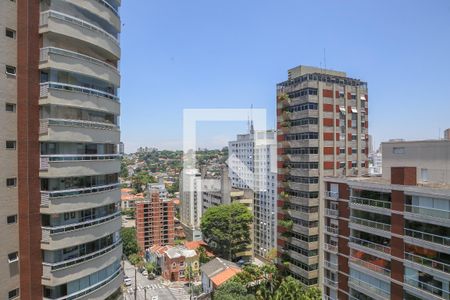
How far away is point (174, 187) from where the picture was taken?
13525cm

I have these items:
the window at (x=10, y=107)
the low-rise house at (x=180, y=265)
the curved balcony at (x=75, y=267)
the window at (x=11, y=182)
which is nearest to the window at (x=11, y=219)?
the window at (x=11, y=182)

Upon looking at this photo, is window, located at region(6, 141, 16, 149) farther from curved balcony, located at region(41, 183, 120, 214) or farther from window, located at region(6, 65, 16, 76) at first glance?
window, located at region(6, 65, 16, 76)

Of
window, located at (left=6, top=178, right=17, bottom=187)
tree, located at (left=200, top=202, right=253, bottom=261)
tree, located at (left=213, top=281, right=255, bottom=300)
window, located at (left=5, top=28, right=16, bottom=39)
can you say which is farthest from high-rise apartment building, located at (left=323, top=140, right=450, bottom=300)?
tree, located at (left=200, top=202, right=253, bottom=261)

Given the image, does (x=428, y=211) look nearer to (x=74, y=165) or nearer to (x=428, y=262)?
(x=428, y=262)

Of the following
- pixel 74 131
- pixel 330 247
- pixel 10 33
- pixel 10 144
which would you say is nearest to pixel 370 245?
pixel 330 247

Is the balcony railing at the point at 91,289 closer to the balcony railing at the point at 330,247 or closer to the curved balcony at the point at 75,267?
the curved balcony at the point at 75,267

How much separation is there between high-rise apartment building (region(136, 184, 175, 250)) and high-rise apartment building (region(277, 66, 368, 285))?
4290 cm

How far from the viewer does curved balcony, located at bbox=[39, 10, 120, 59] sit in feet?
49.7

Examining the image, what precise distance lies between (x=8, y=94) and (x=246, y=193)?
205ft

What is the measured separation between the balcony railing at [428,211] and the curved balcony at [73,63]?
789 inches

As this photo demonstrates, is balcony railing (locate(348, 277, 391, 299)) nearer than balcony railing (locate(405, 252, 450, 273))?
No

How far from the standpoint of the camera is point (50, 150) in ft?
50.6

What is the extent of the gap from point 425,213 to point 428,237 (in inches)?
56.5

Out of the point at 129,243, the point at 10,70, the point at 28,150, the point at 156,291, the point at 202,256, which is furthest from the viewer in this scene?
the point at 129,243
